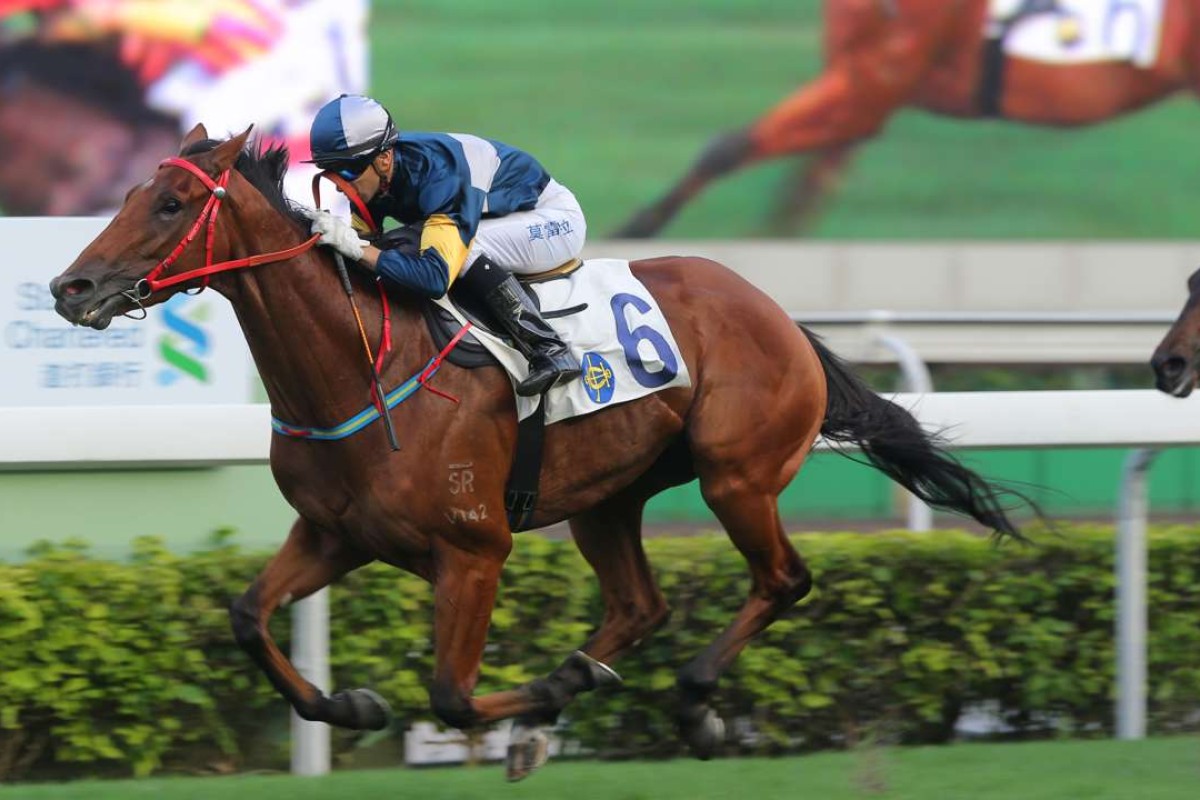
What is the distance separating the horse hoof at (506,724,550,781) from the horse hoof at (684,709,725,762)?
445mm

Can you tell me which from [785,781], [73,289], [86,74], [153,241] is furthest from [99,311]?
[86,74]

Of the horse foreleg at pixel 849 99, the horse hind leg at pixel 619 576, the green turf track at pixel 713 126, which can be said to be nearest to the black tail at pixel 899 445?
the horse hind leg at pixel 619 576

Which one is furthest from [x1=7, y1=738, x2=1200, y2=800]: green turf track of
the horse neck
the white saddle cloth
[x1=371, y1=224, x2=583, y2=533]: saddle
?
the white saddle cloth

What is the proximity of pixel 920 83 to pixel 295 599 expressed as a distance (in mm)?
13948

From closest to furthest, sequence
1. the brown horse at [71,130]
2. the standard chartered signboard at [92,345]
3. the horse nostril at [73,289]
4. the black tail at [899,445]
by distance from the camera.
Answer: the horse nostril at [73,289], the black tail at [899,445], the standard chartered signboard at [92,345], the brown horse at [71,130]

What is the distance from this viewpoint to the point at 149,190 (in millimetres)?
3883

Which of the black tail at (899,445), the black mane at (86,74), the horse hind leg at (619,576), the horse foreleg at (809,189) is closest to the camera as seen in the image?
the horse hind leg at (619,576)

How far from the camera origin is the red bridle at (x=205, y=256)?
12.6ft

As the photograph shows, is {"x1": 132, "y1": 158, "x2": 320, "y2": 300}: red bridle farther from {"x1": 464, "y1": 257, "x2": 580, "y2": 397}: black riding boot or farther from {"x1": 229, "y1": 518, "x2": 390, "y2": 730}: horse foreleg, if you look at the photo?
{"x1": 229, "y1": 518, "x2": 390, "y2": 730}: horse foreleg

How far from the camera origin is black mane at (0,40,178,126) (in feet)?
54.9

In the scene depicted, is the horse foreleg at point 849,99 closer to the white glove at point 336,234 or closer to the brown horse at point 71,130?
the brown horse at point 71,130

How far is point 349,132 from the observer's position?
4066 mm

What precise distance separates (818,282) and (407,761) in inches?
485

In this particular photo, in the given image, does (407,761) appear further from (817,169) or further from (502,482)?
(817,169)
